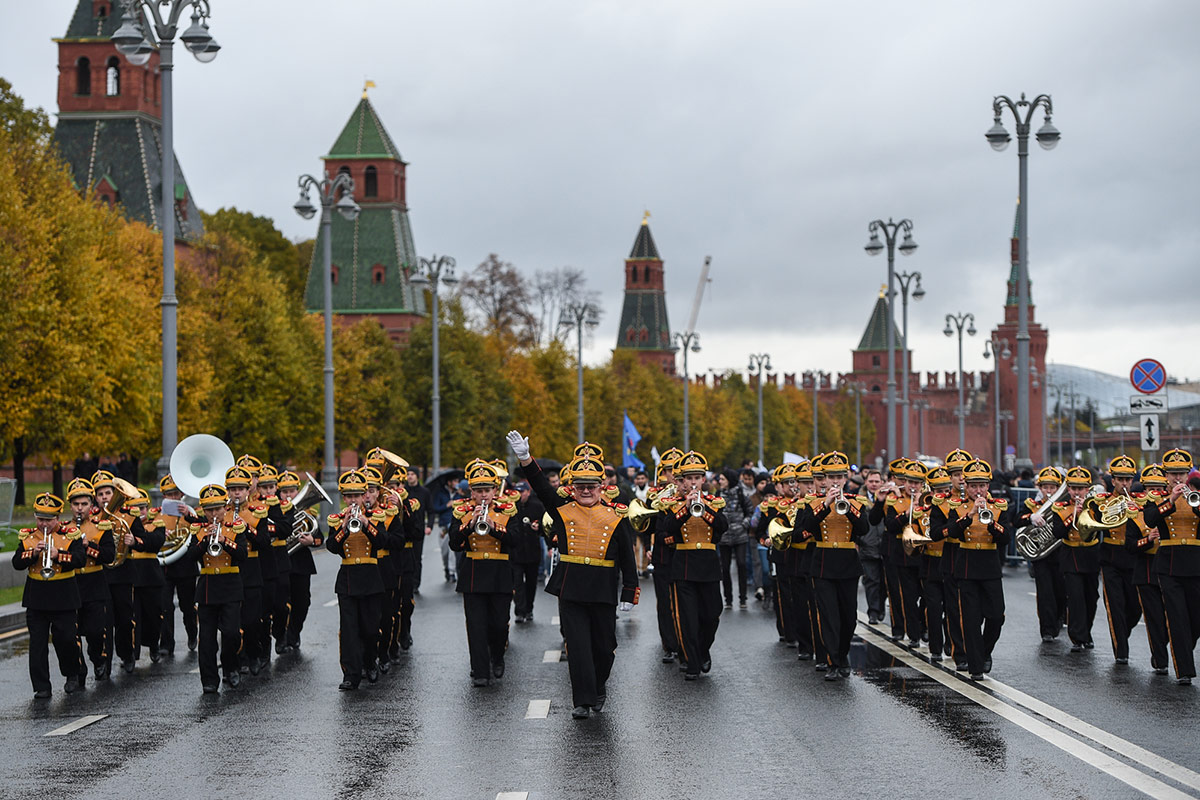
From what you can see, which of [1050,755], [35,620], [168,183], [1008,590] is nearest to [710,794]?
[1050,755]

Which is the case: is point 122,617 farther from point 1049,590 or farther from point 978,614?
point 1049,590

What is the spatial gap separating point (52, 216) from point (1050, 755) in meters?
36.1

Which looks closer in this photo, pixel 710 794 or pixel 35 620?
pixel 710 794

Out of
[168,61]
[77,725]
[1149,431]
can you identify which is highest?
[168,61]

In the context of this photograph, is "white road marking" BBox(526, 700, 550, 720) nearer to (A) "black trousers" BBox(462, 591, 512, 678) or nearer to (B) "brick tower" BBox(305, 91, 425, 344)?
(A) "black trousers" BBox(462, 591, 512, 678)

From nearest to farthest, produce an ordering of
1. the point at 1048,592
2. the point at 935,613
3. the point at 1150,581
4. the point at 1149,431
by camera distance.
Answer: the point at 1150,581, the point at 935,613, the point at 1048,592, the point at 1149,431

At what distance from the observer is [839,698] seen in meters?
12.3

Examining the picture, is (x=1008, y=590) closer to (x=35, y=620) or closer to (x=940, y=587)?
(x=940, y=587)

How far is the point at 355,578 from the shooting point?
13305mm

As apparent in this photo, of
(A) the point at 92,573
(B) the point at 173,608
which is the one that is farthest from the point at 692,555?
(B) the point at 173,608

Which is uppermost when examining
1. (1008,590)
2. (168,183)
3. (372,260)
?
(372,260)

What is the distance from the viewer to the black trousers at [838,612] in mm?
13609

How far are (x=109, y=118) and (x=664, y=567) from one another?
7562cm

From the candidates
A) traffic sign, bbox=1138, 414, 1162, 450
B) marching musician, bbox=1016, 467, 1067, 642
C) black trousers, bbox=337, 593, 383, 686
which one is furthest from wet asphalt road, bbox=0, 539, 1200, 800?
traffic sign, bbox=1138, 414, 1162, 450
